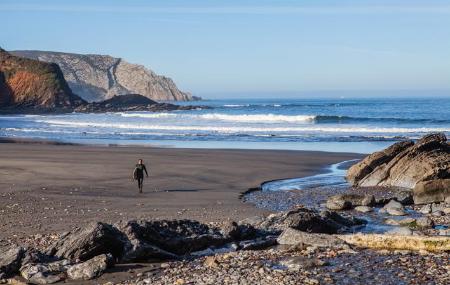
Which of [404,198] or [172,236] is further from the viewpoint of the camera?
[404,198]

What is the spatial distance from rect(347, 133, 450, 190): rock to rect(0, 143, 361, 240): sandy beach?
8.21 ft

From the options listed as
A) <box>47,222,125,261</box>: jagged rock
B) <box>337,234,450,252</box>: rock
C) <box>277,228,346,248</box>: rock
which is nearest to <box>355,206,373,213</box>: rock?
<box>277,228,346,248</box>: rock

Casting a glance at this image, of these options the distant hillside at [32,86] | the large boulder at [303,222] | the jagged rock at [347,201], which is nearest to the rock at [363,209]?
the jagged rock at [347,201]

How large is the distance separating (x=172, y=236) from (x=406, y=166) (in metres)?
10.8

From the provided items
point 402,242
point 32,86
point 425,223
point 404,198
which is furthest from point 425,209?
point 32,86

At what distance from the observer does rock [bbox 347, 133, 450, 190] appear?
1850cm

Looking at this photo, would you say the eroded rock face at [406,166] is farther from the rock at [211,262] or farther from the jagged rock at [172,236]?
the rock at [211,262]

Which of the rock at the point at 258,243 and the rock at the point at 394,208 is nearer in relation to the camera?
the rock at the point at 258,243

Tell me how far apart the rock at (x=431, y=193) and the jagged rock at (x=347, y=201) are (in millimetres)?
1252

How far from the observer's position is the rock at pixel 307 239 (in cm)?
1037

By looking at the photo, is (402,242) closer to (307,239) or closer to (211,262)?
(307,239)

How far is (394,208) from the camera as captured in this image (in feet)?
48.7

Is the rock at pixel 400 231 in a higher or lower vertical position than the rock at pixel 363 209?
higher

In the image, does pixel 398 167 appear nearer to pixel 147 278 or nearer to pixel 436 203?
pixel 436 203
